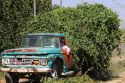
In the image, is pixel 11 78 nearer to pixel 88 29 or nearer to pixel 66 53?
pixel 66 53

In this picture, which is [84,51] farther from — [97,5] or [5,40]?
[5,40]

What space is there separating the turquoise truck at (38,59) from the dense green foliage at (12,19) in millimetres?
5079

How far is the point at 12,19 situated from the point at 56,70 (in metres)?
7.72

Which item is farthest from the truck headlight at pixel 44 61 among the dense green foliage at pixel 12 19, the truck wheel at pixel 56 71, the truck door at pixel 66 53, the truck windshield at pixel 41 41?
the dense green foliage at pixel 12 19

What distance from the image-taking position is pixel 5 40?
Answer: 22.4 metres

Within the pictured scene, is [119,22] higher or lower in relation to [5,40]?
higher

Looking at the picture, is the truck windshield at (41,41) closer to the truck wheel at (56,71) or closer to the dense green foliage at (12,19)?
the truck wheel at (56,71)

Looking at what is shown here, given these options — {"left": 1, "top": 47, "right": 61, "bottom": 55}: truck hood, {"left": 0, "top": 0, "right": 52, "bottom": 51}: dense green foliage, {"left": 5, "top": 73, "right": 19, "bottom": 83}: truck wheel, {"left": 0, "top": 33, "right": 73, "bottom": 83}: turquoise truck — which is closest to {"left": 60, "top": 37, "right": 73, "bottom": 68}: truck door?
{"left": 0, "top": 33, "right": 73, "bottom": 83}: turquoise truck

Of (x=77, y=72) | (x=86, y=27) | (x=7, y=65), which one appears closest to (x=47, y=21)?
(x=86, y=27)

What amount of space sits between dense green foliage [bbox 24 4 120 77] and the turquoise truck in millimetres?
1614

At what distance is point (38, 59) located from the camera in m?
15.5

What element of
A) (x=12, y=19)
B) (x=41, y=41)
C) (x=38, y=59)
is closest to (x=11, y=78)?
(x=38, y=59)

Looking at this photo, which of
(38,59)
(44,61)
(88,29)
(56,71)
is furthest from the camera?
(88,29)

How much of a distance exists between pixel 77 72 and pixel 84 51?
1.14 meters
